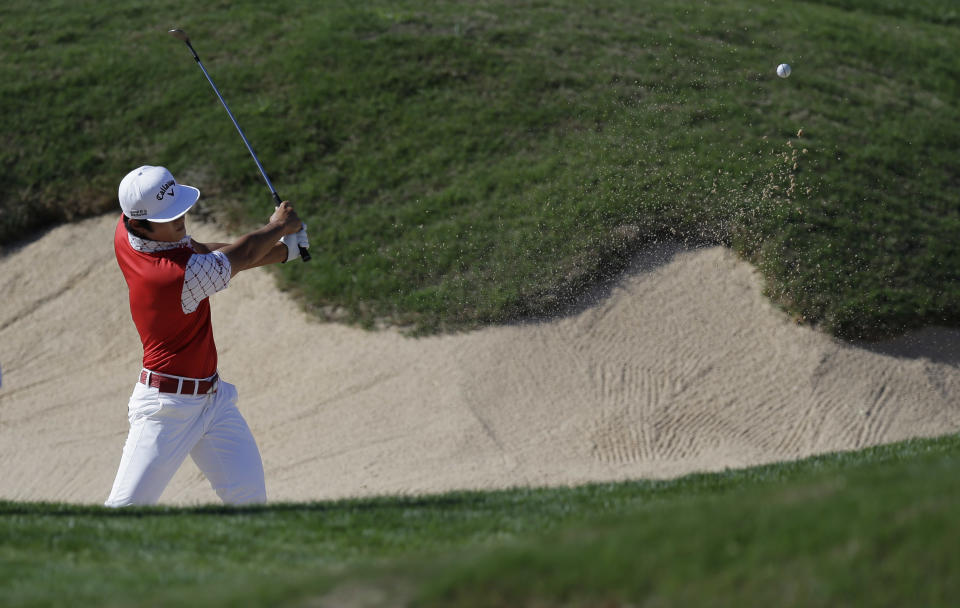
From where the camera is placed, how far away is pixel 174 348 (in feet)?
20.0

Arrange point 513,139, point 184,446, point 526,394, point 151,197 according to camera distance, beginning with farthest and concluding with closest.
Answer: point 513,139
point 526,394
point 184,446
point 151,197

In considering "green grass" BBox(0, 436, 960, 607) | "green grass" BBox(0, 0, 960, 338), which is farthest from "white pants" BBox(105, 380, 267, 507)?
"green grass" BBox(0, 0, 960, 338)

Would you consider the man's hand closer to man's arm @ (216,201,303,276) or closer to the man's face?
man's arm @ (216,201,303,276)

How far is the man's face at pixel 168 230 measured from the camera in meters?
5.91

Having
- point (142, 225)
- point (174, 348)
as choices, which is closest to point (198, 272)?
point (142, 225)

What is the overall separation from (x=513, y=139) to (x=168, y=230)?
268 inches

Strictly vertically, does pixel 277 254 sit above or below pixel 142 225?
below

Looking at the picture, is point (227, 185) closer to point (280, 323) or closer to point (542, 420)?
point (280, 323)

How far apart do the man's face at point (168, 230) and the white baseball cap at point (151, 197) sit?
7 centimetres

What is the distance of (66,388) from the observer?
10359mm

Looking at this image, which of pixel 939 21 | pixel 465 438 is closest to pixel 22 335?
pixel 465 438

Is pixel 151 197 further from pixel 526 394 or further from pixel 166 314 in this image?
pixel 526 394

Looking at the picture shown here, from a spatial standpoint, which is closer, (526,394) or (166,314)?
(166,314)

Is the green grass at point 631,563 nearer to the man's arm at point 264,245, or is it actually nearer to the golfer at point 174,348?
the golfer at point 174,348
